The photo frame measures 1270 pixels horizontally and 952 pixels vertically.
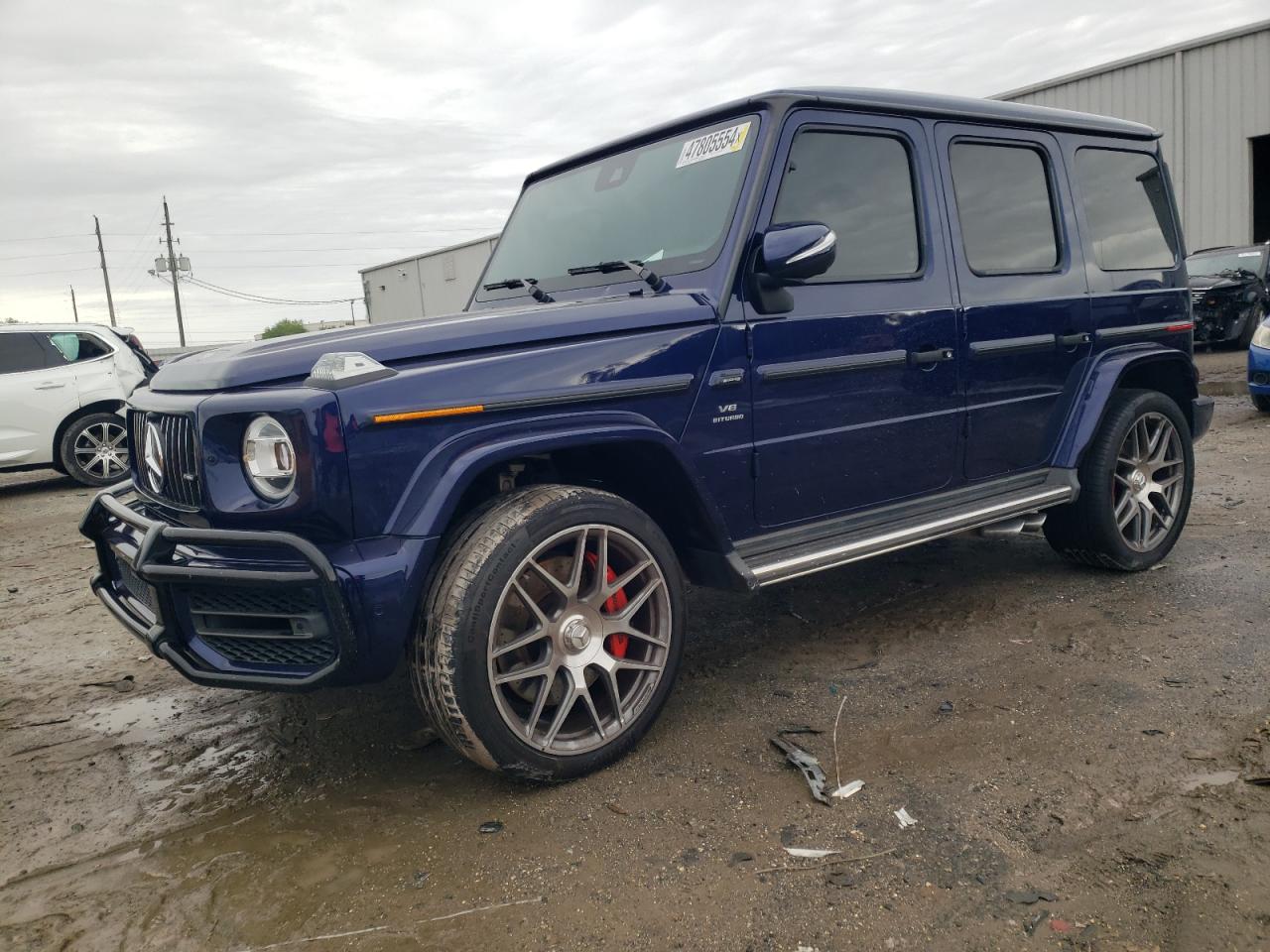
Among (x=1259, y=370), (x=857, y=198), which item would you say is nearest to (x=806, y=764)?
(x=857, y=198)

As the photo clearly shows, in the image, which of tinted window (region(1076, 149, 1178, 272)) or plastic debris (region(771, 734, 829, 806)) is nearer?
plastic debris (region(771, 734, 829, 806))

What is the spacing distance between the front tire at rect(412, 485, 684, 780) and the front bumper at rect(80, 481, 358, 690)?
271mm

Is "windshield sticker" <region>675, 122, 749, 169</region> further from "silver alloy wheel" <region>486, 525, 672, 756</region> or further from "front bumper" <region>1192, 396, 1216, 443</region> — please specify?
"front bumper" <region>1192, 396, 1216, 443</region>

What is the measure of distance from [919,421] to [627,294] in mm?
1225

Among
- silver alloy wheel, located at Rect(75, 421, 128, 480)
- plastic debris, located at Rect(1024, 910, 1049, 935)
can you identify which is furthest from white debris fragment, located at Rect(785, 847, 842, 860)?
silver alloy wheel, located at Rect(75, 421, 128, 480)

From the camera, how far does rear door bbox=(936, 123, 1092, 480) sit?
371 centimetres

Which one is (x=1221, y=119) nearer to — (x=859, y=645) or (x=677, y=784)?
(x=859, y=645)

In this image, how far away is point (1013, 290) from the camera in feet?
12.6

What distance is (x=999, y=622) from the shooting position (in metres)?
3.94

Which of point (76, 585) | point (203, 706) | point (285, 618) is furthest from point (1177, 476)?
point (76, 585)

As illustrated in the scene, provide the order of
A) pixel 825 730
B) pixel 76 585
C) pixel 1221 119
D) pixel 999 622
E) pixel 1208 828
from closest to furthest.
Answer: pixel 1208 828, pixel 825 730, pixel 999 622, pixel 76 585, pixel 1221 119

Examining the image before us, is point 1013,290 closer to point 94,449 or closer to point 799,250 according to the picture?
point 799,250

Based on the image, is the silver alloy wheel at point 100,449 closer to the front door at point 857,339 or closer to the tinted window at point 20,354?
the tinted window at point 20,354

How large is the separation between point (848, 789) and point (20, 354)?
10.0 metres
